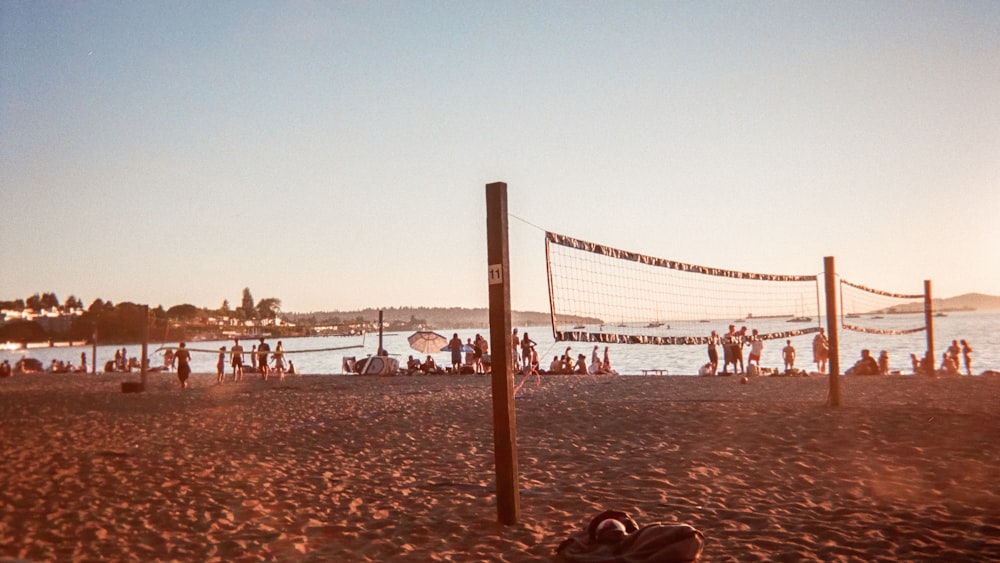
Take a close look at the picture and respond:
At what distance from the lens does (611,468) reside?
664 cm

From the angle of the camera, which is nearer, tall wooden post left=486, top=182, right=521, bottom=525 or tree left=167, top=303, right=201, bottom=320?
tall wooden post left=486, top=182, right=521, bottom=525

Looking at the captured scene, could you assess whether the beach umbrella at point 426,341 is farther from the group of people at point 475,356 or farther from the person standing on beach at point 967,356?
the person standing on beach at point 967,356

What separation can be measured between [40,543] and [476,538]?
317cm

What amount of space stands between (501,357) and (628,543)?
1707 millimetres

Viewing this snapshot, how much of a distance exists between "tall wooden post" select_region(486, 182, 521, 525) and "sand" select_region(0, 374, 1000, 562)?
29 centimetres

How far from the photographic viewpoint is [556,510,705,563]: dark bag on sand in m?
3.66

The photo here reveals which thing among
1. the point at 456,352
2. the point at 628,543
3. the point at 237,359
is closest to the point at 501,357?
the point at 628,543

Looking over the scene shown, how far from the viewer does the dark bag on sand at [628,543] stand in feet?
12.0

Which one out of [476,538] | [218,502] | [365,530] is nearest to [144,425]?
[218,502]

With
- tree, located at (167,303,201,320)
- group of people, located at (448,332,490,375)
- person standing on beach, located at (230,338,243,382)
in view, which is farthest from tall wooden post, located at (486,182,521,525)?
tree, located at (167,303,201,320)

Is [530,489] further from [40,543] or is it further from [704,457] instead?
[40,543]

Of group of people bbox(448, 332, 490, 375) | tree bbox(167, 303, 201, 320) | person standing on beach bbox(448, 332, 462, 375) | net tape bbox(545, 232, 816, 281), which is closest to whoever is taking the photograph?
net tape bbox(545, 232, 816, 281)

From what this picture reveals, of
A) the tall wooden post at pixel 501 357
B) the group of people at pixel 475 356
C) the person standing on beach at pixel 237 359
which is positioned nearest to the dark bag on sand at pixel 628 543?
the tall wooden post at pixel 501 357

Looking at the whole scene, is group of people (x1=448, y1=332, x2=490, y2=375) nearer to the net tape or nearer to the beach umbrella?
the beach umbrella
